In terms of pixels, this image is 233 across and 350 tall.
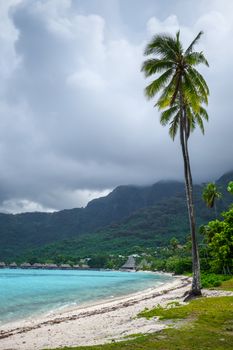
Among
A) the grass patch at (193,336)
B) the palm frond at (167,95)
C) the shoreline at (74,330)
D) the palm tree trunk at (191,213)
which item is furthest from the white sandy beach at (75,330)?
the palm frond at (167,95)

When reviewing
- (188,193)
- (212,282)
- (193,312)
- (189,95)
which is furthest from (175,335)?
(212,282)

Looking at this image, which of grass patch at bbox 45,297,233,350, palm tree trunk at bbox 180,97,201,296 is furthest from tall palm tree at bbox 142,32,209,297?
grass patch at bbox 45,297,233,350

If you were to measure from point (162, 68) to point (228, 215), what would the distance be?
12468mm

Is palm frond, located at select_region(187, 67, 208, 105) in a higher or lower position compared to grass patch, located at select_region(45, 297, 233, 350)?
higher

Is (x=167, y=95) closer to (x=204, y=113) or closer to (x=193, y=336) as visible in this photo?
(x=204, y=113)

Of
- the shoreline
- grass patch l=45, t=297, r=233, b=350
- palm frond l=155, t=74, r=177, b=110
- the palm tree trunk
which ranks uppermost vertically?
palm frond l=155, t=74, r=177, b=110

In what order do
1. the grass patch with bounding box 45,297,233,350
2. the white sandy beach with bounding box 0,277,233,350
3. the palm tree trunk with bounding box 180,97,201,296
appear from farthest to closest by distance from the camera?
the palm tree trunk with bounding box 180,97,201,296
the white sandy beach with bounding box 0,277,233,350
the grass patch with bounding box 45,297,233,350

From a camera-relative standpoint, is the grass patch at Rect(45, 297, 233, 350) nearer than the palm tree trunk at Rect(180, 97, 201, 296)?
Yes

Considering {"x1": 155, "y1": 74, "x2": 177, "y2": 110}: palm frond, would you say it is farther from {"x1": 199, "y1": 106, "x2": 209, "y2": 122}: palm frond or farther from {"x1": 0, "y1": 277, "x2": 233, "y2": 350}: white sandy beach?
{"x1": 0, "y1": 277, "x2": 233, "y2": 350}: white sandy beach

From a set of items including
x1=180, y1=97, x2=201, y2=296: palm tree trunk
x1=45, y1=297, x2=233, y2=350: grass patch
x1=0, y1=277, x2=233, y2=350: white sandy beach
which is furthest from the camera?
x1=180, y1=97, x2=201, y2=296: palm tree trunk

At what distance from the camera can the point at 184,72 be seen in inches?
1124

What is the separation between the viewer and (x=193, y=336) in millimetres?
13828

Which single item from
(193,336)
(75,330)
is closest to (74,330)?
(75,330)

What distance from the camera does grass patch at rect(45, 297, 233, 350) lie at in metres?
12.4
